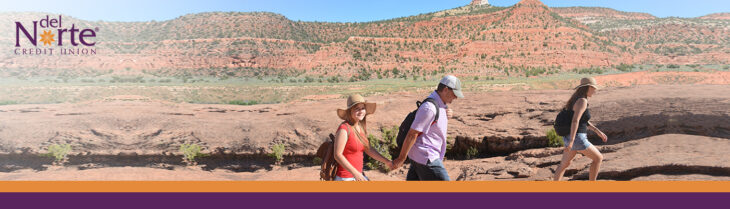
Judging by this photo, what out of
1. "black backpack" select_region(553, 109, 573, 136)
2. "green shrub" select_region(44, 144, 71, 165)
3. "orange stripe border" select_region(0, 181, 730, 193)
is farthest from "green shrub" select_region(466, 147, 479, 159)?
"green shrub" select_region(44, 144, 71, 165)

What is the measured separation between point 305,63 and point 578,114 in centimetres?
5534

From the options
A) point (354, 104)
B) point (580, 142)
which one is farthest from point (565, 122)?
point (354, 104)

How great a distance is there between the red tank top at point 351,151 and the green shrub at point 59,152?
9101mm

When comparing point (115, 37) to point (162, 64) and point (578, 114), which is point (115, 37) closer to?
point (162, 64)

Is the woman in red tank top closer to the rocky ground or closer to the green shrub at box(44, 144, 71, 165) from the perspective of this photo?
the rocky ground

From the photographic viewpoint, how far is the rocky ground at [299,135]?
7.99m

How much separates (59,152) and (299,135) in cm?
529

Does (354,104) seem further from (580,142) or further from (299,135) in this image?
(299,135)

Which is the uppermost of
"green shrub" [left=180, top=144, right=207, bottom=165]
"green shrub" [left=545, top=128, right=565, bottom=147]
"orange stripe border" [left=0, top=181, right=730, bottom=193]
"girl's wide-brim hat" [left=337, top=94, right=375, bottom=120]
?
"girl's wide-brim hat" [left=337, top=94, right=375, bottom=120]

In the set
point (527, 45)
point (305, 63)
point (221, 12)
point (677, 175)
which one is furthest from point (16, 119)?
point (221, 12)

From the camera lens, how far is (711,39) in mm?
66000

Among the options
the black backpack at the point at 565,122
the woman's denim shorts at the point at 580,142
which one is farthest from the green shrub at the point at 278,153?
the woman's denim shorts at the point at 580,142

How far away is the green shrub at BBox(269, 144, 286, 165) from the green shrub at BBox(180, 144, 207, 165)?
1681 millimetres

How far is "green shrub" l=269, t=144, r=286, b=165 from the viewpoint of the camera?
36.8 feet
